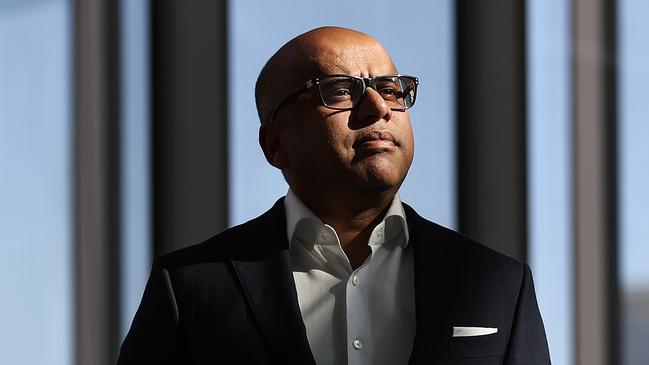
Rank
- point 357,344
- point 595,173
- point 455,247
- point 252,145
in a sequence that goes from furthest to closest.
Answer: point 252,145
point 595,173
point 455,247
point 357,344

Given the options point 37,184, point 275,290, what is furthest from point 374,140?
point 37,184

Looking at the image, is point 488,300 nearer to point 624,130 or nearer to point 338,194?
point 338,194

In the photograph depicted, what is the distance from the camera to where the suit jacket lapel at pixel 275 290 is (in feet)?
3.67

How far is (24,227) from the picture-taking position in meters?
2.47

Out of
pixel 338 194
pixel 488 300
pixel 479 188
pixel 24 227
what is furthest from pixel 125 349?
pixel 24 227

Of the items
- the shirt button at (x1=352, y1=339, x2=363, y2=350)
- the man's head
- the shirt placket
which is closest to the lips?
the man's head

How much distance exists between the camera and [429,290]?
116 centimetres

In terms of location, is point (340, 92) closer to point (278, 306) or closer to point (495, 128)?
point (278, 306)

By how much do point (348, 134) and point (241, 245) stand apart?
20cm

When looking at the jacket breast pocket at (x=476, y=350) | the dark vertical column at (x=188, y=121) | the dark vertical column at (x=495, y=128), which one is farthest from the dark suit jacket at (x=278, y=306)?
the dark vertical column at (x=188, y=121)

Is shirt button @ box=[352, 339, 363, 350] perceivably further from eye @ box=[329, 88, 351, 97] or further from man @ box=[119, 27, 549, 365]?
eye @ box=[329, 88, 351, 97]

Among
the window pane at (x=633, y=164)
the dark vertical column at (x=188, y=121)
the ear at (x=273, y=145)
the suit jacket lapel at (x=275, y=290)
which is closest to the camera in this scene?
the suit jacket lapel at (x=275, y=290)

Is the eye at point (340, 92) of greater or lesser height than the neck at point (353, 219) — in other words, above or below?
above

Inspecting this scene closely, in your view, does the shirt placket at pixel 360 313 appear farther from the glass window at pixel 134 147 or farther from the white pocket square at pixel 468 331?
the glass window at pixel 134 147
